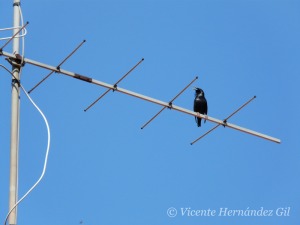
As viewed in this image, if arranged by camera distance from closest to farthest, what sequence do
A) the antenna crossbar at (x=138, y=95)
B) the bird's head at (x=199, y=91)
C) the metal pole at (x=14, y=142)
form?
1. the metal pole at (x=14, y=142)
2. the antenna crossbar at (x=138, y=95)
3. the bird's head at (x=199, y=91)

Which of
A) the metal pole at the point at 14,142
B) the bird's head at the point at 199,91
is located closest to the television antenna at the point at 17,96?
the metal pole at the point at 14,142

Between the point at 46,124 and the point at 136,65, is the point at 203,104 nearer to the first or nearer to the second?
the point at 136,65

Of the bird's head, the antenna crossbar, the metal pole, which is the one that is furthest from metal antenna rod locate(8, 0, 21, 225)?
→ the bird's head

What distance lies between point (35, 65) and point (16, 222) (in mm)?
2147

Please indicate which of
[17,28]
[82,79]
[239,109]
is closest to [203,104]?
[239,109]

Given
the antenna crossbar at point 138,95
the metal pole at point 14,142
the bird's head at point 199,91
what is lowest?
the metal pole at point 14,142

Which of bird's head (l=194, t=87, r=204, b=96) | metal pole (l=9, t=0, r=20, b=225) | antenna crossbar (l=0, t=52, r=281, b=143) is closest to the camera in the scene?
metal pole (l=9, t=0, r=20, b=225)

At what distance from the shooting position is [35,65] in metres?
6.89

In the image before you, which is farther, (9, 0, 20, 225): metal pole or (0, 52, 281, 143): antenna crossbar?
(0, 52, 281, 143): antenna crossbar

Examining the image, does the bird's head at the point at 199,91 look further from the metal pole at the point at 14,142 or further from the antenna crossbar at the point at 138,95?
the metal pole at the point at 14,142

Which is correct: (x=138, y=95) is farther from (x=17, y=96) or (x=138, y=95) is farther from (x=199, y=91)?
(x=199, y=91)

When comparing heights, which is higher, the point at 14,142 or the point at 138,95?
the point at 138,95

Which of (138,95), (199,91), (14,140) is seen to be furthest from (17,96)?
(199,91)

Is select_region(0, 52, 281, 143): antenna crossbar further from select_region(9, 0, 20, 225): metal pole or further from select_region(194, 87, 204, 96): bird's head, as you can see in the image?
select_region(194, 87, 204, 96): bird's head
